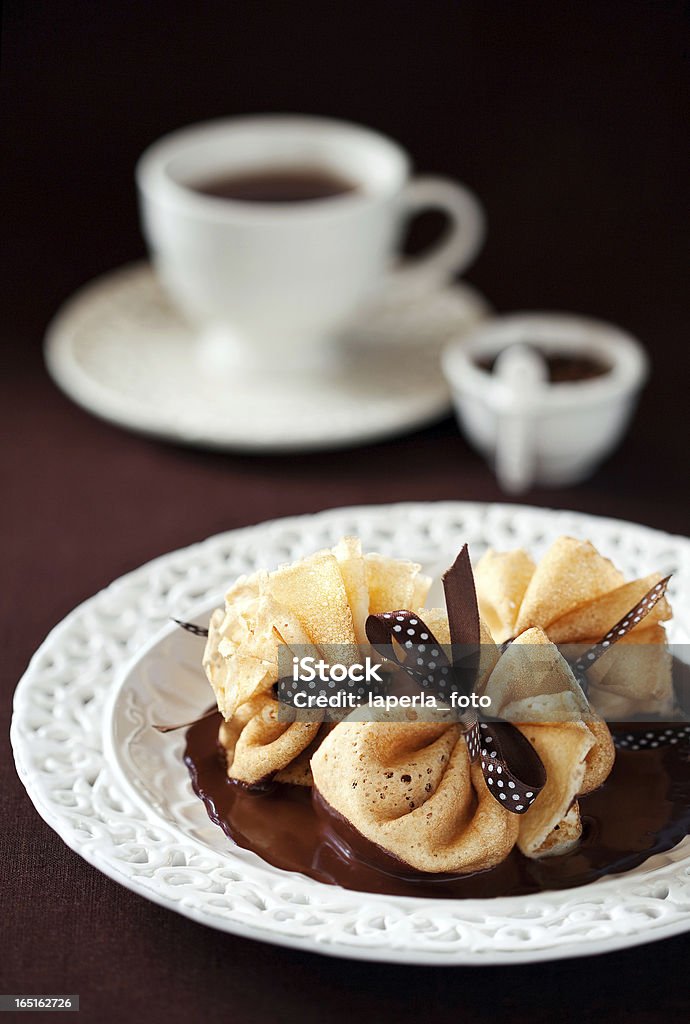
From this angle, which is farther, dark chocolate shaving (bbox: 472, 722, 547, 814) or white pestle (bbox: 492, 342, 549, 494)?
white pestle (bbox: 492, 342, 549, 494)

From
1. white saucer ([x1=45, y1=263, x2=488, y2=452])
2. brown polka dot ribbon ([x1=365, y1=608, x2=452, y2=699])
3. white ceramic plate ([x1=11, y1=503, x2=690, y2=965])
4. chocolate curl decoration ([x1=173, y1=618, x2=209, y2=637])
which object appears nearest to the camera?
white ceramic plate ([x1=11, y1=503, x2=690, y2=965])

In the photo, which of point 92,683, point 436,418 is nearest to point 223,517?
point 436,418

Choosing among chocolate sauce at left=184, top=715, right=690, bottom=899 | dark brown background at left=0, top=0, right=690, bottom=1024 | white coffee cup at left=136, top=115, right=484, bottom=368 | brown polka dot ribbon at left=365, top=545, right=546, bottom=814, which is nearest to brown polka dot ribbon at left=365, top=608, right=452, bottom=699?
brown polka dot ribbon at left=365, top=545, right=546, bottom=814

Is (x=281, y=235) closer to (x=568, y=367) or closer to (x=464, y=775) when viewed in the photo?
(x=568, y=367)

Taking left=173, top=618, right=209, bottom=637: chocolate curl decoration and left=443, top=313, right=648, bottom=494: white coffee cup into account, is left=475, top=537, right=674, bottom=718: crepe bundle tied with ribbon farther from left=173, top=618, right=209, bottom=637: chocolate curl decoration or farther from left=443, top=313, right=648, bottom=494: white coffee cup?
left=443, top=313, right=648, bottom=494: white coffee cup

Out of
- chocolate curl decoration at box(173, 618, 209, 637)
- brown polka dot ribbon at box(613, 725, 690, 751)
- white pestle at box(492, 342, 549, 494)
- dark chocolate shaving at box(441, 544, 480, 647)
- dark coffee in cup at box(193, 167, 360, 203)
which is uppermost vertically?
dark chocolate shaving at box(441, 544, 480, 647)

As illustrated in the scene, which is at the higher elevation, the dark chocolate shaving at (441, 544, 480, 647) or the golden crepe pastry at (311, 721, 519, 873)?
the dark chocolate shaving at (441, 544, 480, 647)

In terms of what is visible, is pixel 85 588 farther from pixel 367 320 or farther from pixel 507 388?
pixel 367 320

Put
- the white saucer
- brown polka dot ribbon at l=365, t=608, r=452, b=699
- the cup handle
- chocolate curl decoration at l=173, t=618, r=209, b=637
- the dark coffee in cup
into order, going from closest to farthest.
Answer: brown polka dot ribbon at l=365, t=608, r=452, b=699 → chocolate curl decoration at l=173, t=618, r=209, b=637 → the white saucer → the dark coffee in cup → the cup handle

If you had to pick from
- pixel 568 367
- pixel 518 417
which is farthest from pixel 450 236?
pixel 518 417

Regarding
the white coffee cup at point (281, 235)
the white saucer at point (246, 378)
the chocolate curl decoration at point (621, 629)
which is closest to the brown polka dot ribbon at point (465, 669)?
the chocolate curl decoration at point (621, 629)
